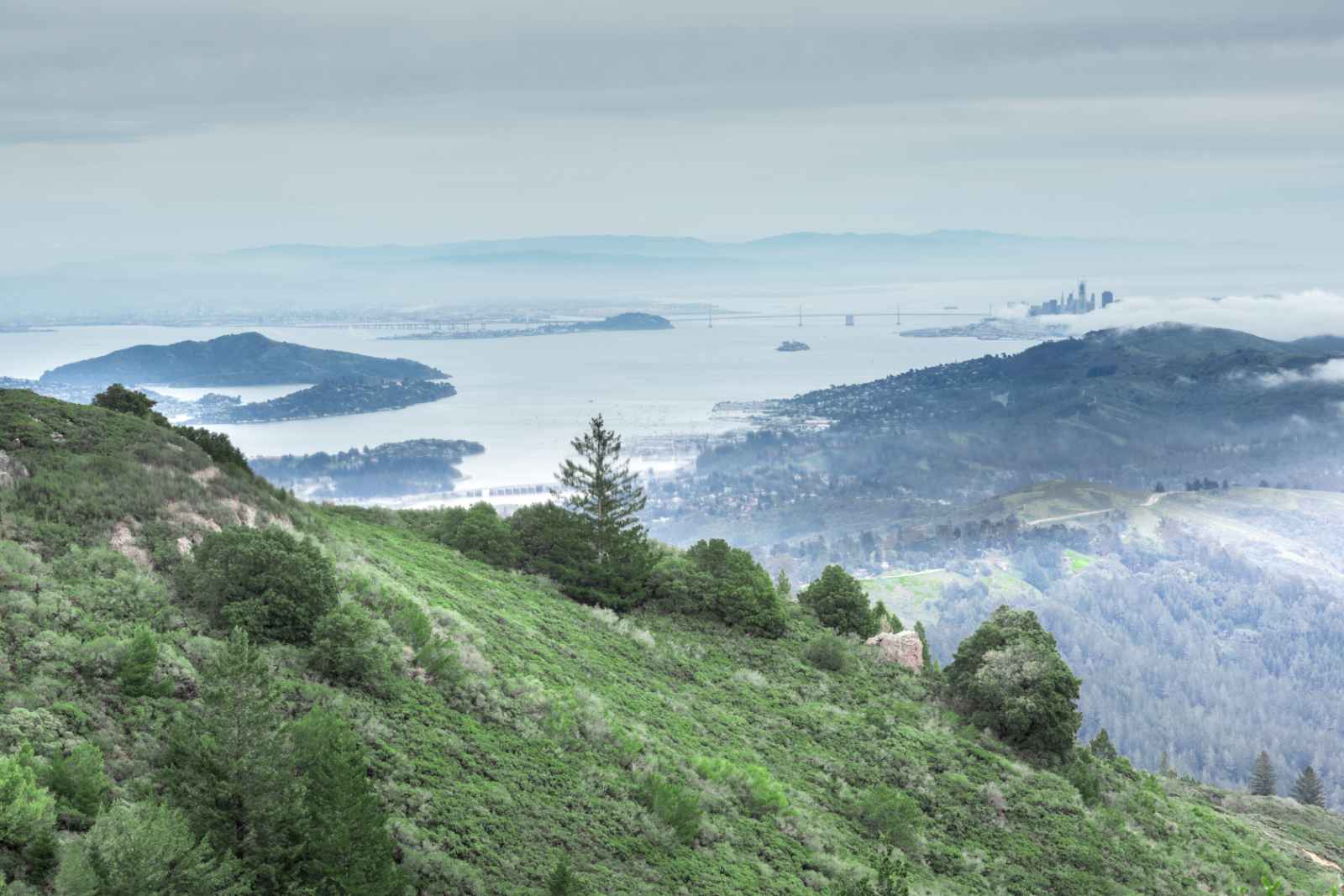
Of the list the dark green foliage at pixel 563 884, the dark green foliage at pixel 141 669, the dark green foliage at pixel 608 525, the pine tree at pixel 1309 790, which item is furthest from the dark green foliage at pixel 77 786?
the pine tree at pixel 1309 790

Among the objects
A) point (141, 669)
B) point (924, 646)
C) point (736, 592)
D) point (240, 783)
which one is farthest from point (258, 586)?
point (924, 646)

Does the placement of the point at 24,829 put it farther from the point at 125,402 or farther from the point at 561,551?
the point at 561,551

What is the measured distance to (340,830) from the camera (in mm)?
14461

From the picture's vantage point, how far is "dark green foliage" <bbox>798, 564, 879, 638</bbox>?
46.0 m

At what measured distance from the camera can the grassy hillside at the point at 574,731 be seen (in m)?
18.3

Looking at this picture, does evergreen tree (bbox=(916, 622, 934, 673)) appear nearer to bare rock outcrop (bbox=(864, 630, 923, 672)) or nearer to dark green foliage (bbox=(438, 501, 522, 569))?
bare rock outcrop (bbox=(864, 630, 923, 672))

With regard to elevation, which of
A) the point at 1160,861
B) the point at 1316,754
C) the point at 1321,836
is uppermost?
the point at 1160,861

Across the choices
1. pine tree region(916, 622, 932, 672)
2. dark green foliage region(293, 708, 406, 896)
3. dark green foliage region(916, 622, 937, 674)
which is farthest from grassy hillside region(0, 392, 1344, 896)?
pine tree region(916, 622, 932, 672)

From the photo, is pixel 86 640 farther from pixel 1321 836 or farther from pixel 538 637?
pixel 1321 836

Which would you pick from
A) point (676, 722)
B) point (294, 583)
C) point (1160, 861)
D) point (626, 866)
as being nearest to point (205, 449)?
point (294, 583)

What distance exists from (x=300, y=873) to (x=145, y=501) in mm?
13760

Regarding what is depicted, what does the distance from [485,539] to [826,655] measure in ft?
48.8

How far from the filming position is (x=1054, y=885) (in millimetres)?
27484

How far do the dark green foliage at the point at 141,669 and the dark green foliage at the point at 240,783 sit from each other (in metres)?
3.12
